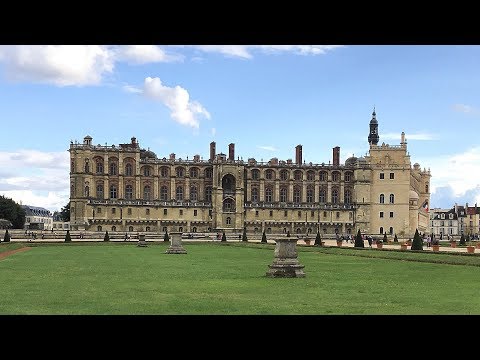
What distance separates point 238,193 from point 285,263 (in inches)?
3053

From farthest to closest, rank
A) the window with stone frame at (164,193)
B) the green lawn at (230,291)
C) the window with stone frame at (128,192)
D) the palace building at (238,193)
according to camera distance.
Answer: the window with stone frame at (164,193)
the window with stone frame at (128,192)
the palace building at (238,193)
the green lawn at (230,291)

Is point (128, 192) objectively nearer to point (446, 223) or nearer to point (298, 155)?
point (298, 155)

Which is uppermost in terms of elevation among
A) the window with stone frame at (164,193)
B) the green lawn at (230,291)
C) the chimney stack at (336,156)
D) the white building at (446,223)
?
the chimney stack at (336,156)

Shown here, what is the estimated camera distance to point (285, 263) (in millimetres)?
20109

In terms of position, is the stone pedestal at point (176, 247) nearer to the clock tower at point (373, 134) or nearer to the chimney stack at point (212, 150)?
the chimney stack at point (212, 150)

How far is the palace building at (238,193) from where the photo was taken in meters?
94.5

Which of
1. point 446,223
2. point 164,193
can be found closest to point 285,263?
point 164,193

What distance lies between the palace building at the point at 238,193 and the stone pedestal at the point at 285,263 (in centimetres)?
7471

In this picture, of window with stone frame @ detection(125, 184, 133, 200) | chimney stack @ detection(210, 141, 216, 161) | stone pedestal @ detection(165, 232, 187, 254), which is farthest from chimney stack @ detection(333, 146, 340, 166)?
stone pedestal @ detection(165, 232, 187, 254)

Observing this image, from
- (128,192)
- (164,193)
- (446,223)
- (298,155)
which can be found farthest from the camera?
(446,223)

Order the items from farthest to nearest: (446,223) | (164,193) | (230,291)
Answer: (446,223), (164,193), (230,291)

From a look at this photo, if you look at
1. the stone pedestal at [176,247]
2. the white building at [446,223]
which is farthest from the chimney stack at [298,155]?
the stone pedestal at [176,247]

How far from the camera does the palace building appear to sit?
9450 centimetres

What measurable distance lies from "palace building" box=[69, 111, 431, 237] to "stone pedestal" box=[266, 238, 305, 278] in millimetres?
74708
